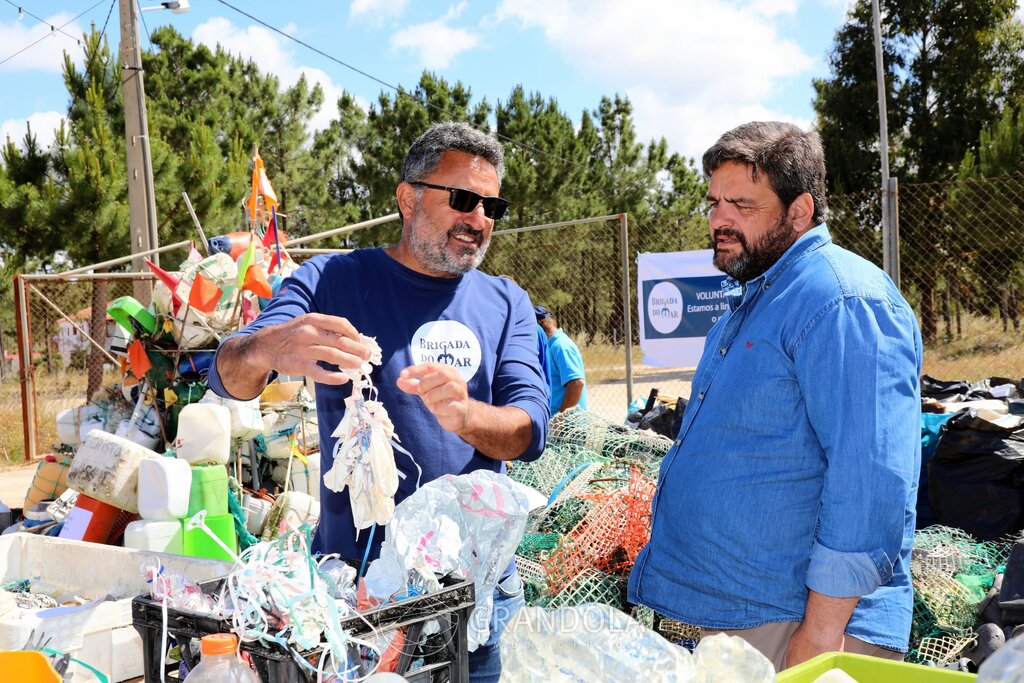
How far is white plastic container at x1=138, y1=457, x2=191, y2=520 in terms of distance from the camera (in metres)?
4.24

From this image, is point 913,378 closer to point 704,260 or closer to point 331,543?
point 331,543

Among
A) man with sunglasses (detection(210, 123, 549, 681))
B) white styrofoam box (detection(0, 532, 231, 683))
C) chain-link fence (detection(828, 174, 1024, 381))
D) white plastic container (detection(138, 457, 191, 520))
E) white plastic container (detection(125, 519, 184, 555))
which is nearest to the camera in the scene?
man with sunglasses (detection(210, 123, 549, 681))

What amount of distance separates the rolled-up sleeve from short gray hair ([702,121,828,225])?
0.37 meters

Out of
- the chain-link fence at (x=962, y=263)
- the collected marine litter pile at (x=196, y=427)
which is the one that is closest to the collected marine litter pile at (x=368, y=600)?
the collected marine litter pile at (x=196, y=427)

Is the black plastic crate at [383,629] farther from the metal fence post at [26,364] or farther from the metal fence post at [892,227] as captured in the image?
the metal fence post at [26,364]

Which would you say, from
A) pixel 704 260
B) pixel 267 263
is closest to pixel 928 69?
pixel 704 260

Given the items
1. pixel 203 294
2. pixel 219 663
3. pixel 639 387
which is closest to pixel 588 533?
pixel 219 663

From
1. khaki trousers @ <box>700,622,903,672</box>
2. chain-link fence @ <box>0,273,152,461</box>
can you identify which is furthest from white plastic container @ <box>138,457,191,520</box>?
khaki trousers @ <box>700,622,903,672</box>

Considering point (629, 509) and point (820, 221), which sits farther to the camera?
point (629, 509)

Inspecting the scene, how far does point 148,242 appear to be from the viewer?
457 inches

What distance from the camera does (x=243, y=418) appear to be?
5.26m

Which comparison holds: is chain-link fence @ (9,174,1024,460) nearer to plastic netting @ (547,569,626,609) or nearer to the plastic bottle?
plastic netting @ (547,569,626,609)

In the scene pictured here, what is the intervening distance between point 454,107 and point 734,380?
24.2 meters

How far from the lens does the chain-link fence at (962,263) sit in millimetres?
11391
